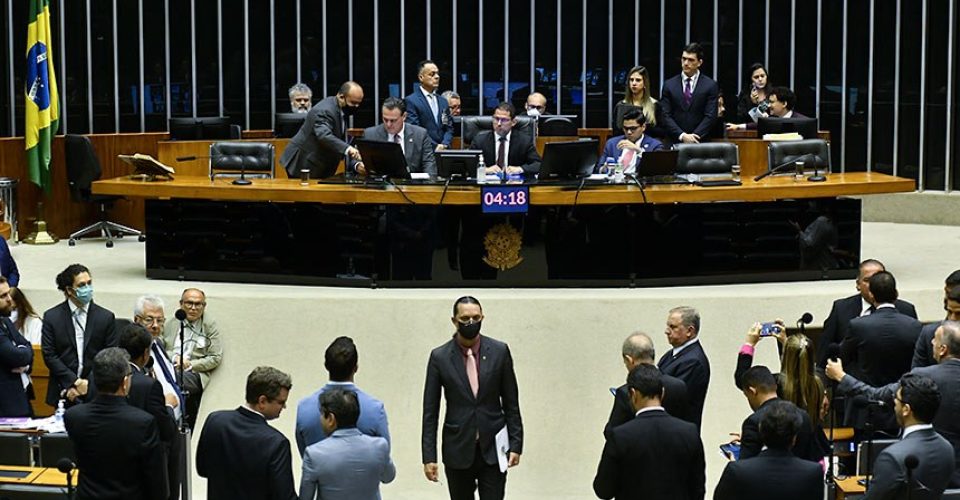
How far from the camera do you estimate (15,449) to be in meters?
7.89

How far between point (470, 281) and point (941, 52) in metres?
6.40

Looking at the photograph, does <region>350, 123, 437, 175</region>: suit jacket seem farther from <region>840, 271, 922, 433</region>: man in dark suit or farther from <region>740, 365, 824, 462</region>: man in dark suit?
<region>740, 365, 824, 462</region>: man in dark suit

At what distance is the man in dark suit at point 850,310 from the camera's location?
8.78m

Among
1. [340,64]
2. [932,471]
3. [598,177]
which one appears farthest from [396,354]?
[340,64]

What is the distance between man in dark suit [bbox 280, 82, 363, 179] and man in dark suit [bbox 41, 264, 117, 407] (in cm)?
301

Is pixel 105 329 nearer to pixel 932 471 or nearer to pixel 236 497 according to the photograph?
pixel 236 497

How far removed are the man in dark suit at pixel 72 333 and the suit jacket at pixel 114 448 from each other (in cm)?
214

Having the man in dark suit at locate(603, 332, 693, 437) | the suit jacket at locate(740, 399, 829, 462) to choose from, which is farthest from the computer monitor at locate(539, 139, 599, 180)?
the suit jacket at locate(740, 399, 829, 462)

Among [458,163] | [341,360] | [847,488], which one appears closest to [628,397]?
[847,488]

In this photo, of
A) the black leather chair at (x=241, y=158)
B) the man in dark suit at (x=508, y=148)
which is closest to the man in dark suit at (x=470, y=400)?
the man in dark suit at (x=508, y=148)

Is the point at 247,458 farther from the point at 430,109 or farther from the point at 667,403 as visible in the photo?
the point at 430,109

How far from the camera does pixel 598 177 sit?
1105cm

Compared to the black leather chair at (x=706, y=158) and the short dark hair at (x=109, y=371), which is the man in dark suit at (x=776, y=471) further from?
the black leather chair at (x=706, y=158)

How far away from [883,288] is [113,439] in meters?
3.91
